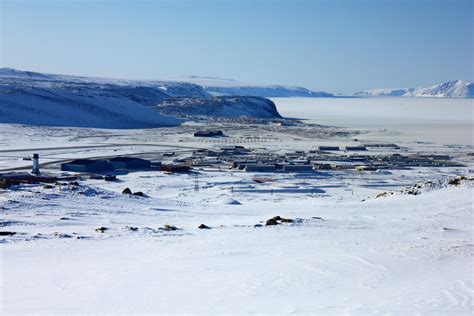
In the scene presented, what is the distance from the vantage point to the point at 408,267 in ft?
28.9

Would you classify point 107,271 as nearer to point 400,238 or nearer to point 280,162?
point 400,238

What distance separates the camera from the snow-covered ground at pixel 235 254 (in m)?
6.78

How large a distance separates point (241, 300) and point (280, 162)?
2520 cm

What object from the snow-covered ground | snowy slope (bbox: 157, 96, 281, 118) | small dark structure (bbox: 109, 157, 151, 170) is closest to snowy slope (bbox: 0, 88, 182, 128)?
snowy slope (bbox: 157, 96, 281, 118)

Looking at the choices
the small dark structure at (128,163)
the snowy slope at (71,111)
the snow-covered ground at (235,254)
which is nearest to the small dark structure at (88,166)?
the small dark structure at (128,163)

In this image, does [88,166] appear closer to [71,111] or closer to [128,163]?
[128,163]

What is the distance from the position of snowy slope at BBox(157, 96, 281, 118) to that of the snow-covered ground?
59.1 m

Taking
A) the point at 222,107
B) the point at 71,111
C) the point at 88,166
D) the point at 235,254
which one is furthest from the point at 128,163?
the point at 222,107

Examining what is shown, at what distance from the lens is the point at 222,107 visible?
83562 mm

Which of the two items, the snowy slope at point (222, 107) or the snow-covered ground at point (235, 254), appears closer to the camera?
the snow-covered ground at point (235, 254)

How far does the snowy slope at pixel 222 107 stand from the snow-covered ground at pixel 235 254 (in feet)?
194

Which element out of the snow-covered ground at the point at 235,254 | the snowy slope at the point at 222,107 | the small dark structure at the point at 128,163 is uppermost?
the snowy slope at the point at 222,107

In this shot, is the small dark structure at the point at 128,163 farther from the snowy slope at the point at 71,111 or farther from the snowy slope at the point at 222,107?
the snowy slope at the point at 222,107

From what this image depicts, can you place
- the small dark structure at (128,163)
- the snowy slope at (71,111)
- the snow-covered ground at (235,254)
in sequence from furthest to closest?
the snowy slope at (71,111) < the small dark structure at (128,163) < the snow-covered ground at (235,254)
